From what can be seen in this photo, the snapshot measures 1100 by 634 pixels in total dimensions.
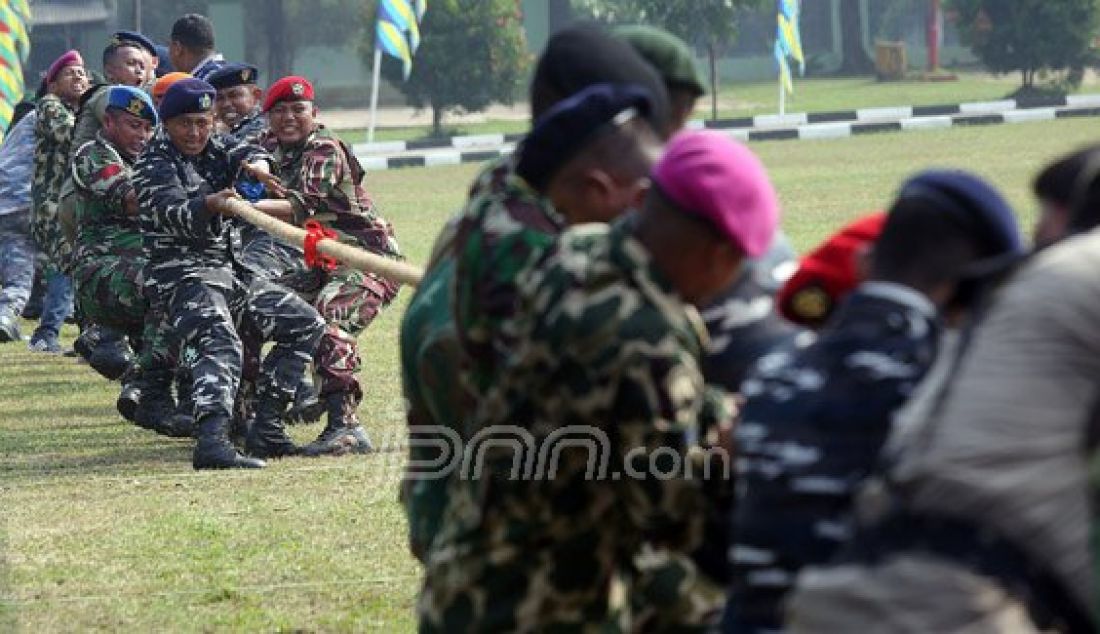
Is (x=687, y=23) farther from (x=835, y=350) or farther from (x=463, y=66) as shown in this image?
(x=835, y=350)

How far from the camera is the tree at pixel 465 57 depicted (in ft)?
164

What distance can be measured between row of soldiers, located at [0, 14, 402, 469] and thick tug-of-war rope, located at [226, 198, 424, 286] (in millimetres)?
Answer: 307

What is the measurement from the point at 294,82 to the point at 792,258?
8281 mm

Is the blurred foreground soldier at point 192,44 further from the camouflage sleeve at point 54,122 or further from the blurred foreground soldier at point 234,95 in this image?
the blurred foreground soldier at point 234,95

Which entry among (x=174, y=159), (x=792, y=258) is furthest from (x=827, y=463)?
(x=174, y=159)

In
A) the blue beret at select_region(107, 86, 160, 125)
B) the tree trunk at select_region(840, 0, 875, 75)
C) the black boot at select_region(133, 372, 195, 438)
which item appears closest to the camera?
the black boot at select_region(133, 372, 195, 438)

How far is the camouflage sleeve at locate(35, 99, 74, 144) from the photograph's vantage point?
55.0 ft

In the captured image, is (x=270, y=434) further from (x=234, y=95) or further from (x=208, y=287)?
(x=234, y=95)

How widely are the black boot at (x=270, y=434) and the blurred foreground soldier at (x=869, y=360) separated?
28.7ft

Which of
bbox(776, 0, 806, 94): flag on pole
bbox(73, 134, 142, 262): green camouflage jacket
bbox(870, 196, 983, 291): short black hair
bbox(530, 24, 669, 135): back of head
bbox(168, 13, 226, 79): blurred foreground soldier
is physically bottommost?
bbox(776, 0, 806, 94): flag on pole

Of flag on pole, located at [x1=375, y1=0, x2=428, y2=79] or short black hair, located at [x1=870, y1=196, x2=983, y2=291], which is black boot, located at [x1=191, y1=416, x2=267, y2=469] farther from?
flag on pole, located at [x1=375, y1=0, x2=428, y2=79]

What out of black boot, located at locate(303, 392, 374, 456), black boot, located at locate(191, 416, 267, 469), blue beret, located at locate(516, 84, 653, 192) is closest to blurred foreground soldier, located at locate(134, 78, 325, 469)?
black boot, located at locate(191, 416, 267, 469)

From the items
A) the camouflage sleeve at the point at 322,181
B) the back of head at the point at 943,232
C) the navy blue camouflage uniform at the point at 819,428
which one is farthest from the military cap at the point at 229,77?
the back of head at the point at 943,232

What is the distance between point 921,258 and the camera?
13.3ft
